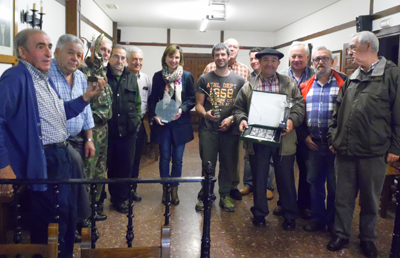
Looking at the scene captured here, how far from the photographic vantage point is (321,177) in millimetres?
2666

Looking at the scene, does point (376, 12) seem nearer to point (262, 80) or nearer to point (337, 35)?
point (337, 35)

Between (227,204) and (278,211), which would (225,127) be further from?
(278,211)

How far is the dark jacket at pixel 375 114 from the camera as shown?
2.19 m

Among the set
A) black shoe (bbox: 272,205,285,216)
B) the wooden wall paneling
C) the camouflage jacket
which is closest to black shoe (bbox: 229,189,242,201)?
black shoe (bbox: 272,205,285,216)

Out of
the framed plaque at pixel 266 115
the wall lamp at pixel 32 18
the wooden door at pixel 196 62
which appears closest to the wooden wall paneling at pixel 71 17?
the wall lamp at pixel 32 18

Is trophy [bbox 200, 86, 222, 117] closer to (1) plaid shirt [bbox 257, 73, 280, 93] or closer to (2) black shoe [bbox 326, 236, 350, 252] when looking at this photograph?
(1) plaid shirt [bbox 257, 73, 280, 93]

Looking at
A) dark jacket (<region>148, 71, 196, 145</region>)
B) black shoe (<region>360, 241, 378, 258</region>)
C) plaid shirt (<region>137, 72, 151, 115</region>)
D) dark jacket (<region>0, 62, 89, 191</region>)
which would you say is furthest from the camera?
plaid shirt (<region>137, 72, 151, 115</region>)

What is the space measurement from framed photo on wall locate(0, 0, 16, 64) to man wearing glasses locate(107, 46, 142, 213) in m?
1.00

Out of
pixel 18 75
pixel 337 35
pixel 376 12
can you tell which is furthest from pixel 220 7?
pixel 18 75

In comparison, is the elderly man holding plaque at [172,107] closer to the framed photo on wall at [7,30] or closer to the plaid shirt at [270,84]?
the plaid shirt at [270,84]

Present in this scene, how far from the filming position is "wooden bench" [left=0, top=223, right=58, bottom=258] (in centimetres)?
124

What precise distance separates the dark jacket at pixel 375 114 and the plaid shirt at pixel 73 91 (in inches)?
71.2

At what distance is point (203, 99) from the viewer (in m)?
3.16

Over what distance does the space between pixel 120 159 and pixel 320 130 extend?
1.75m
